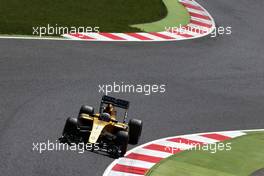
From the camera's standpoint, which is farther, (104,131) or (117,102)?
(117,102)

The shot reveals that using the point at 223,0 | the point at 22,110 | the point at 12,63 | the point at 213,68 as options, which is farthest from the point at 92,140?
the point at 223,0

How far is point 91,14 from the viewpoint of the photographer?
32.2 metres

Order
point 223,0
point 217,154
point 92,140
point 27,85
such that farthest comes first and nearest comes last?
point 223,0 < point 27,85 < point 217,154 < point 92,140

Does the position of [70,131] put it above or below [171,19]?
below

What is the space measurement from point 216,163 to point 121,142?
9.63 feet

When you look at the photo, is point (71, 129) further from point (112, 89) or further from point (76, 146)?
point (112, 89)

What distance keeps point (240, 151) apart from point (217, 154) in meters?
0.91

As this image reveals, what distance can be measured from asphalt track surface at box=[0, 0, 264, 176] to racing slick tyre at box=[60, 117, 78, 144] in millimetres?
381

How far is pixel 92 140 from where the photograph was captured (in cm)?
2027

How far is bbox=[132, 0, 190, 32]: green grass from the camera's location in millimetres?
31583
